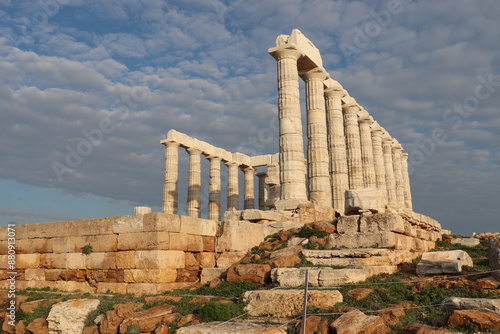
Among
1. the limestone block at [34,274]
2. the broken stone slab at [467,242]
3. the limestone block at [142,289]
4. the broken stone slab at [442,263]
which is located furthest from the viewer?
the broken stone slab at [467,242]

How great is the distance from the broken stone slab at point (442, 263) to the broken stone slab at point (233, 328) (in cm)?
524

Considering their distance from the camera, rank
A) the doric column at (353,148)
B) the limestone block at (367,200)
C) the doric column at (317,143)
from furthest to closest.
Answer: the doric column at (353,148) → the doric column at (317,143) → the limestone block at (367,200)

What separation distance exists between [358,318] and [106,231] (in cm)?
915

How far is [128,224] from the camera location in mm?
12078

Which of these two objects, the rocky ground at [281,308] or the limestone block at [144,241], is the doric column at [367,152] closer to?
the rocky ground at [281,308]

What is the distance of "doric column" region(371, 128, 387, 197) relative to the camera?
31.5 metres

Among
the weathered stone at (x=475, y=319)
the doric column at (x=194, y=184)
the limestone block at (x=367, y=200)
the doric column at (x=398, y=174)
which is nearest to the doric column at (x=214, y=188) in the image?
the doric column at (x=194, y=184)

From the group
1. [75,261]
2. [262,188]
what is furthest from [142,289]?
[262,188]

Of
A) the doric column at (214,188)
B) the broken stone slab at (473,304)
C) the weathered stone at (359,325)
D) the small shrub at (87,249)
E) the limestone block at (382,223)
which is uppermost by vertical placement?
the doric column at (214,188)

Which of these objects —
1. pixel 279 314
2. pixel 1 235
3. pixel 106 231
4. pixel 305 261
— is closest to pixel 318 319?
pixel 279 314

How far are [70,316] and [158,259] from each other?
2.74m

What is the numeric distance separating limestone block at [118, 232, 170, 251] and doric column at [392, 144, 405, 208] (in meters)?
29.1

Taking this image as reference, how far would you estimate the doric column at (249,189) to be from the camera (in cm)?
4162

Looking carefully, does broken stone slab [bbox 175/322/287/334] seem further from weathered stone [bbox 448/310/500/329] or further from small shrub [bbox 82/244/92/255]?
small shrub [bbox 82/244/92/255]
